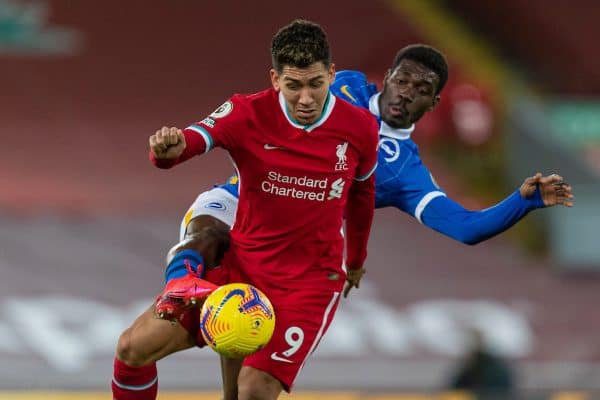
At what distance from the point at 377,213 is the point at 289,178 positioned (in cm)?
566

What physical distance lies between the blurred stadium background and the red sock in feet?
12.6

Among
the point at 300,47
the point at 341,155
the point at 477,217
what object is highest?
the point at 300,47

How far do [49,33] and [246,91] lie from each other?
1730mm

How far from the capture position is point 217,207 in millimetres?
5633

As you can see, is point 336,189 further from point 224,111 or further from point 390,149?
point 390,149

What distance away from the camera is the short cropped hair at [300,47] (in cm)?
491

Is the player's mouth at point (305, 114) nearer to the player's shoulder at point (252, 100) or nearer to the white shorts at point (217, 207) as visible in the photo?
the player's shoulder at point (252, 100)

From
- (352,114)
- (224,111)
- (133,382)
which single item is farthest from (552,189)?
(133,382)

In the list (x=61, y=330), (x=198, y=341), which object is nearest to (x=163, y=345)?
(x=198, y=341)

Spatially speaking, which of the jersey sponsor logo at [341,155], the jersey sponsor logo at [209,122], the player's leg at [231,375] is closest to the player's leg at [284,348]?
the player's leg at [231,375]

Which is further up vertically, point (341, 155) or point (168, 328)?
point (341, 155)

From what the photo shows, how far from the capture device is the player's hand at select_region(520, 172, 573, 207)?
5.30 meters

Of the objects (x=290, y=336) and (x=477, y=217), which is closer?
(x=290, y=336)

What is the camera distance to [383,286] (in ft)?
33.3
